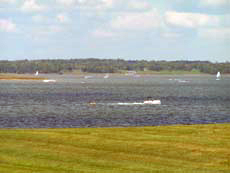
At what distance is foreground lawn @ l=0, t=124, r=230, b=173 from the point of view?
2520 cm

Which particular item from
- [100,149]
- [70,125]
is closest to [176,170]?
[100,149]

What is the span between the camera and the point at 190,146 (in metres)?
29.8

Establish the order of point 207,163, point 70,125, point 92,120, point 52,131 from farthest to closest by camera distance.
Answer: point 92,120
point 70,125
point 52,131
point 207,163

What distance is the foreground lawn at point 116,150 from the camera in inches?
992

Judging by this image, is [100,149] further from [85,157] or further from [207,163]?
[207,163]

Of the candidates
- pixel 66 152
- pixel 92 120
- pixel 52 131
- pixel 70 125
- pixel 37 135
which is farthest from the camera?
pixel 92 120

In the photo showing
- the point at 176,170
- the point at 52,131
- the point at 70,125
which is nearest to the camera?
the point at 176,170

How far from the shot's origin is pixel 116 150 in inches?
1136

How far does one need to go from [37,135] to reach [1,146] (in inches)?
146

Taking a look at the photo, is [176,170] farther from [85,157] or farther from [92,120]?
[92,120]

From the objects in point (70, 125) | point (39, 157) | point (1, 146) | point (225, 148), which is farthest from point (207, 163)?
point (70, 125)

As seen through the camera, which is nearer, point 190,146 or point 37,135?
point 190,146

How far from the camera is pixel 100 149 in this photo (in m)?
29.1

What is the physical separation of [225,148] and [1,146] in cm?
1129
